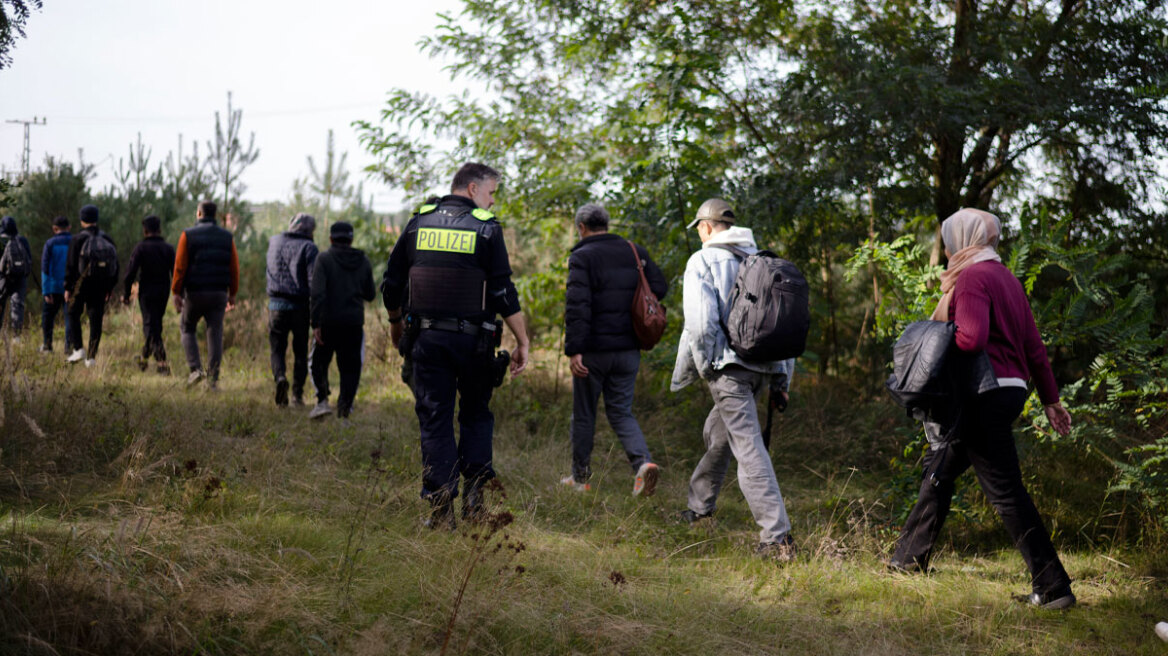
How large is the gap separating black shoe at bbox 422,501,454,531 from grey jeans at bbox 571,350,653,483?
1.68 m

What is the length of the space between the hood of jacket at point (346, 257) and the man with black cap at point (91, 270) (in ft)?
11.4

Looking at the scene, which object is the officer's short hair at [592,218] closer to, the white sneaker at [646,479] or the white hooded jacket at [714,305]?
the white hooded jacket at [714,305]

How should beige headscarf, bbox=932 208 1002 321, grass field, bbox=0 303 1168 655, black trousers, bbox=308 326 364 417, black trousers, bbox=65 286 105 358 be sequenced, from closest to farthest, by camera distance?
grass field, bbox=0 303 1168 655
beige headscarf, bbox=932 208 1002 321
black trousers, bbox=308 326 364 417
black trousers, bbox=65 286 105 358

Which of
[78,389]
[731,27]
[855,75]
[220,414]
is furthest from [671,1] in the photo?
[78,389]

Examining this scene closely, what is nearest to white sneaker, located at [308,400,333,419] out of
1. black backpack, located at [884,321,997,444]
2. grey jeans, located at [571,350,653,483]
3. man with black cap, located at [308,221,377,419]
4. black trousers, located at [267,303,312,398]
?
man with black cap, located at [308,221,377,419]

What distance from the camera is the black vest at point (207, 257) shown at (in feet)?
28.5

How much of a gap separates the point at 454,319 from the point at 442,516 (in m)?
1.01

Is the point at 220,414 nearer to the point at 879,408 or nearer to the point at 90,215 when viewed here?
the point at 90,215

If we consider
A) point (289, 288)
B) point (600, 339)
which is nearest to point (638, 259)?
point (600, 339)

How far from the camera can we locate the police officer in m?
4.69

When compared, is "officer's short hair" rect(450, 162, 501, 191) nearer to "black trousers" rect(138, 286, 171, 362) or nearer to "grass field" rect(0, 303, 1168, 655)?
"grass field" rect(0, 303, 1168, 655)

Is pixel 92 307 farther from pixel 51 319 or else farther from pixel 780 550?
pixel 780 550

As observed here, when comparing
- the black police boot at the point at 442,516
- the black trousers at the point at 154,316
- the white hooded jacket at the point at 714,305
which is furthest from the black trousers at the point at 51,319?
the white hooded jacket at the point at 714,305

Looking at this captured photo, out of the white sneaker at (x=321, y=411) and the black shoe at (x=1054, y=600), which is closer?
the black shoe at (x=1054, y=600)
